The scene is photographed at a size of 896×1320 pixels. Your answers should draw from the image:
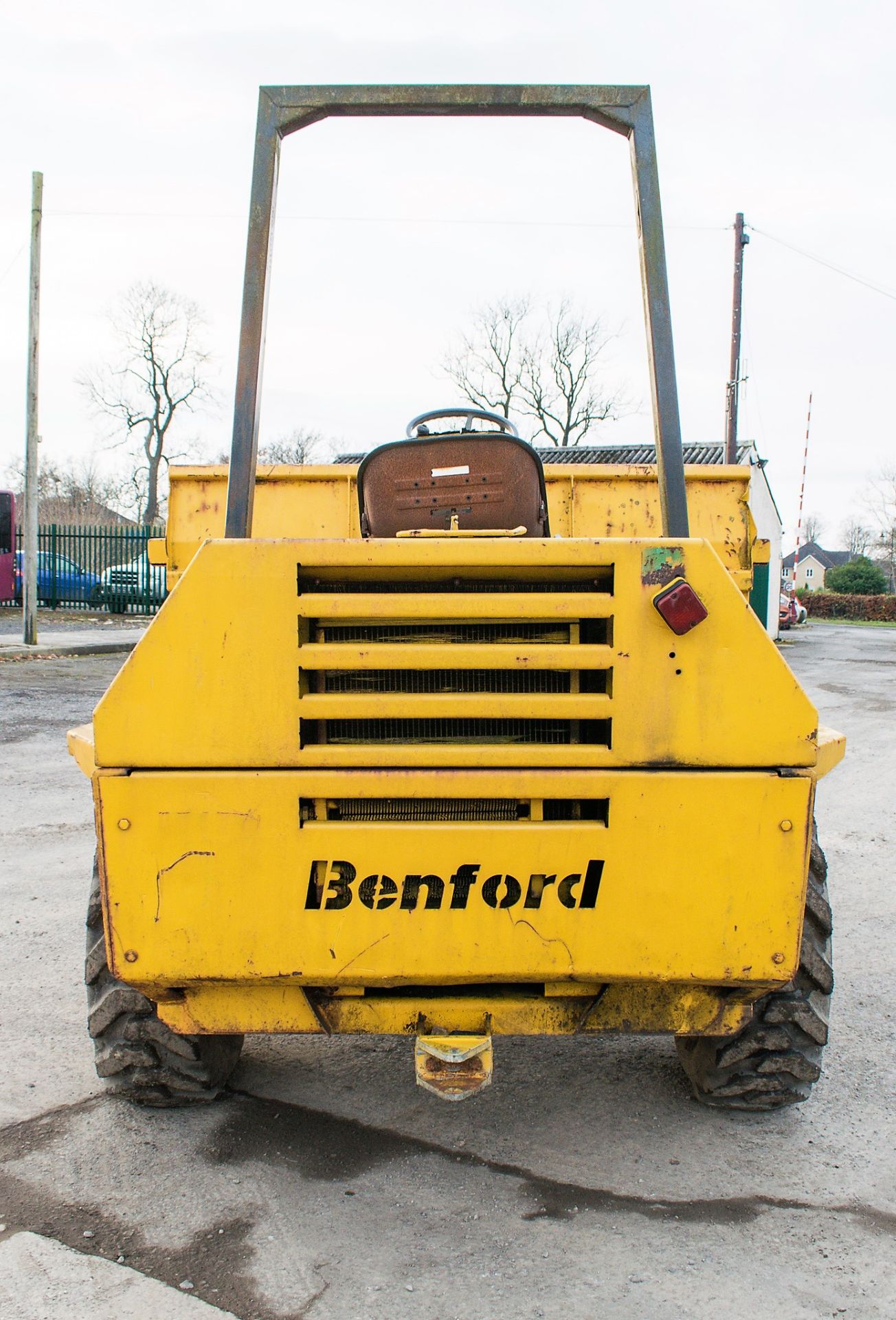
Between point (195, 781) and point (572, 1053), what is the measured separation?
1.73 meters

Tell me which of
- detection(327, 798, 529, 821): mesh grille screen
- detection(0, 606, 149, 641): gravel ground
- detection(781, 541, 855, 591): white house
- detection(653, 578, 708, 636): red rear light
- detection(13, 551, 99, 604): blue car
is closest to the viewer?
detection(653, 578, 708, 636): red rear light

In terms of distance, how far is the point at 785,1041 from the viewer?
2.63 meters

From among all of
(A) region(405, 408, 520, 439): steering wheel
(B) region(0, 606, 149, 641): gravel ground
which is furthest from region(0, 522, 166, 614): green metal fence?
(A) region(405, 408, 520, 439): steering wheel

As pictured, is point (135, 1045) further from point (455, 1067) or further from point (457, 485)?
point (457, 485)

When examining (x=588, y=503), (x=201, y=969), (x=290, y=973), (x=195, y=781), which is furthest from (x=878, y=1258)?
(x=588, y=503)

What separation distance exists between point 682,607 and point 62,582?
2571cm

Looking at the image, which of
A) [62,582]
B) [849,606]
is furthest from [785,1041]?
[849,606]

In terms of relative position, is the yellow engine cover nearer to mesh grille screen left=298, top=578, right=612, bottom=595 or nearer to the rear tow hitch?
the rear tow hitch

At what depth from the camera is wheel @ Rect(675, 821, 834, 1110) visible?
8.56 feet

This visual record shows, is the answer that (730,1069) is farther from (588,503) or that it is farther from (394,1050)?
(588,503)

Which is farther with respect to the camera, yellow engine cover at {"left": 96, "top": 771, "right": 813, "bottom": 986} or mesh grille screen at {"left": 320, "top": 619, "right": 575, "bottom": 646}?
mesh grille screen at {"left": 320, "top": 619, "right": 575, "bottom": 646}

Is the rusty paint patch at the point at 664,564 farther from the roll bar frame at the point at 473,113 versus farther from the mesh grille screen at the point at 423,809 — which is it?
the mesh grille screen at the point at 423,809

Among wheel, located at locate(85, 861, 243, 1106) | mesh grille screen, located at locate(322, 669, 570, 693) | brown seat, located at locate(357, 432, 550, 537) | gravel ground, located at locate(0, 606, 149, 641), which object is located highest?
brown seat, located at locate(357, 432, 550, 537)

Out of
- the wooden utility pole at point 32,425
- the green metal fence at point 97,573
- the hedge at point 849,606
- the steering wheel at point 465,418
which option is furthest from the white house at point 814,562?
the steering wheel at point 465,418
